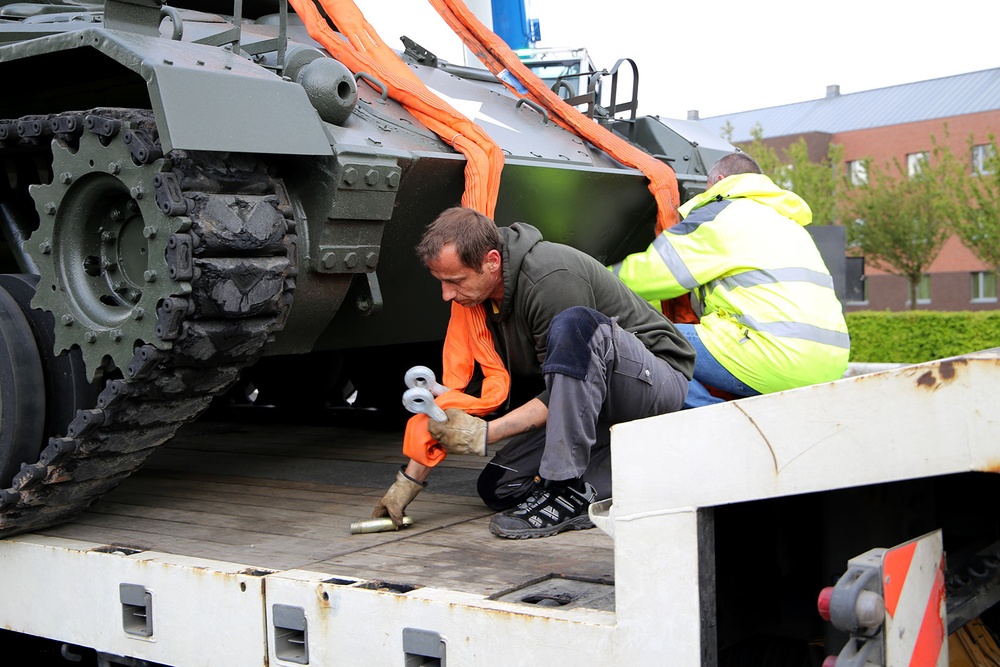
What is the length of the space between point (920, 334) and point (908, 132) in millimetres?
18056

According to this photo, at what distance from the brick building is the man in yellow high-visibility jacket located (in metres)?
24.8

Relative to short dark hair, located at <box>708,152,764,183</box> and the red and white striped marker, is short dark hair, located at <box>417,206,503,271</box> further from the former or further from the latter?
the red and white striped marker

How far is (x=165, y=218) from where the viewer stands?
3.11 m

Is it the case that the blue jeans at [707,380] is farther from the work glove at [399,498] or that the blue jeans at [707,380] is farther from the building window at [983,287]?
the building window at [983,287]

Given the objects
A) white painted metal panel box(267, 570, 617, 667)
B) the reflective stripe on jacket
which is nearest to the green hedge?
the reflective stripe on jacket

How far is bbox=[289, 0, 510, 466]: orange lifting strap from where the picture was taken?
347cm

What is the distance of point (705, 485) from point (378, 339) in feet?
8.18

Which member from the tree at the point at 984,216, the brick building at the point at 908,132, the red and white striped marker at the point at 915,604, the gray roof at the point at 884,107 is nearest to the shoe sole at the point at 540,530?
the red and white striped marker at the point at 915,604

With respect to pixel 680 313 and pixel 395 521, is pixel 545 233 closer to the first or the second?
pixel 680 313

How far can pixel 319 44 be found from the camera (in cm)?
452

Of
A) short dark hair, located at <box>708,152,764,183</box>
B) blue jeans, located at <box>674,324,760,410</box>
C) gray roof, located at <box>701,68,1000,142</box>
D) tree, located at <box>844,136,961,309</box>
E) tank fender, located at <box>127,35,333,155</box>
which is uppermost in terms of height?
gray roof, located at <box>701,68,1000,142</box>

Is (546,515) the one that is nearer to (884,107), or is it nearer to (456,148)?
(456,148)

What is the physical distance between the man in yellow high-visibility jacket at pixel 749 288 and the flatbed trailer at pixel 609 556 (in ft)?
3.18

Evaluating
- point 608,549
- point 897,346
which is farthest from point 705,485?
point 897,346
